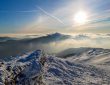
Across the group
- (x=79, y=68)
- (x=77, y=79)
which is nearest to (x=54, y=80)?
(x=77, y=79)

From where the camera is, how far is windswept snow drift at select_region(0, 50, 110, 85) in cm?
1500

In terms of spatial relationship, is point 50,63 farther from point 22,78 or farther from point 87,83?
point 22,78

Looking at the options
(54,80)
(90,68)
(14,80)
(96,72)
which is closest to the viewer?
(14,80)

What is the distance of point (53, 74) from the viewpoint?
47688 mm

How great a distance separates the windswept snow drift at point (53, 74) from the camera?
1500cm

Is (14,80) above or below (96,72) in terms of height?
above

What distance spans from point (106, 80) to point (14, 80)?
1360 inches

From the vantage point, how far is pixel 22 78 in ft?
49.5

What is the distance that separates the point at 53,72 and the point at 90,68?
1381 centimetres

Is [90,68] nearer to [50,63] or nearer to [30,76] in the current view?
[50,63]

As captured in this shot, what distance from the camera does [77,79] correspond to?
46281 millimetres

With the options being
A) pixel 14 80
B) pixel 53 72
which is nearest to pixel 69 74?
pixel 53 72

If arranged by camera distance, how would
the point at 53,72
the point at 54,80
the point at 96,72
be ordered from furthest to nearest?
the point at 96,72
the point at 53,72
the point at 54,80

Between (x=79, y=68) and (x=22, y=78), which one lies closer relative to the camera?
(x=22, y=78)
